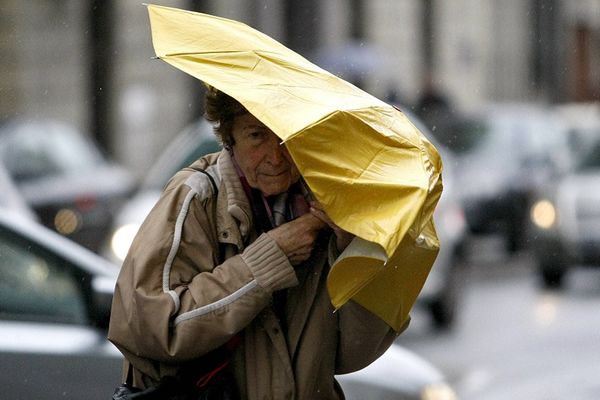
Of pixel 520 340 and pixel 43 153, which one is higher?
pixel 43 153

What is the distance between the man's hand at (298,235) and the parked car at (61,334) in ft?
5.01

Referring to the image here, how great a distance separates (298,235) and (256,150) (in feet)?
0.76

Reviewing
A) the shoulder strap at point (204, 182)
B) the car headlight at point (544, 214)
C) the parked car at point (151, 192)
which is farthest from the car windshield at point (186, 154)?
the shoulder strap at point (204, 182)

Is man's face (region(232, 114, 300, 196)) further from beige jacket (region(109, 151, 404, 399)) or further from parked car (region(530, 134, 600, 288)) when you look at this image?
parked car (region(530, 134, 600, 288))

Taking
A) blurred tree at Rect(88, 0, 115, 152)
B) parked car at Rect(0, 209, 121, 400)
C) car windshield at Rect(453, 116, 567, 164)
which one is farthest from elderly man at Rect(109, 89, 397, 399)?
blurred tree at Rect(88, 0, 115, 152)

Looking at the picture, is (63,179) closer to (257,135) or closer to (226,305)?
(257,135)

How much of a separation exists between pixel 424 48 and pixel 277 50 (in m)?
31.9

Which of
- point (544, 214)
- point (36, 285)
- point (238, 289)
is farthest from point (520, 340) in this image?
point (238, 289)

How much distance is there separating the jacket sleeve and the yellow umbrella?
193 mm

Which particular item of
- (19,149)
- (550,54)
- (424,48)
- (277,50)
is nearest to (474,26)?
(424,48)

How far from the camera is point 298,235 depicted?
3492 millimetres

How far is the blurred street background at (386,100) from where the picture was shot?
5.26 meters

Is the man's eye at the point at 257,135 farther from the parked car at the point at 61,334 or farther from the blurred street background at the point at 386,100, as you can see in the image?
the parked car at the point at 61,334

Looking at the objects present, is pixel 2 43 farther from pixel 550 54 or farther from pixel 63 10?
pixel 550 54
